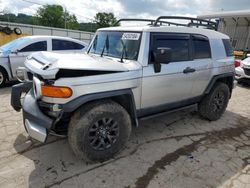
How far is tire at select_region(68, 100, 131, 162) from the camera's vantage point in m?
2.88

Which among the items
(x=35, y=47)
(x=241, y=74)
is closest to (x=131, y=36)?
(x=35, y=47)

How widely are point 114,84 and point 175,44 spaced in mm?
1498

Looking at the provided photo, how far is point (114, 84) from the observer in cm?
299

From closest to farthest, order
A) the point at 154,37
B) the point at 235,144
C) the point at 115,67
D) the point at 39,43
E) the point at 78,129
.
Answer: the point at 78,129 < the point at 115,67 < the point at 154,37 < the point at 235,144 < the point at 39,43

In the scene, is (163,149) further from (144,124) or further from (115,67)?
(115,67)

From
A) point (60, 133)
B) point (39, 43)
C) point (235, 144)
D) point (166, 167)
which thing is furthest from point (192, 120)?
point (39, 43)

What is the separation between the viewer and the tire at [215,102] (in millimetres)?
4723

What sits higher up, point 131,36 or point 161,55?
point 131,36

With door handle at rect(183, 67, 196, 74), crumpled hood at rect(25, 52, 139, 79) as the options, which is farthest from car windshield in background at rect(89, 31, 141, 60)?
door handle at rect(183, 67, 196, 74)

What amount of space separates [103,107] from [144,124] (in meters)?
1.75

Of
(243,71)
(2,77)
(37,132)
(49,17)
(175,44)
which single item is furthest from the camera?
(49,17)

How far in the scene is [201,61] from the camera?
4.24 metres

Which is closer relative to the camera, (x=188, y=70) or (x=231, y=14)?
(x=188, y=70)

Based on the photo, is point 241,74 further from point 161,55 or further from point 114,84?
point 114,84
